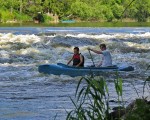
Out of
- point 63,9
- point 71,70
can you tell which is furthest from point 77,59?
point 63,9

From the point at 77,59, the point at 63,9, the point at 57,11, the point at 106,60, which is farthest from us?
the point at 63,9

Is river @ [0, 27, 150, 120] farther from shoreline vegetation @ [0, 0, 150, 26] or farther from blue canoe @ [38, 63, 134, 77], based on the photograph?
shoreline vegetation @ [0, 0, 150, 26]

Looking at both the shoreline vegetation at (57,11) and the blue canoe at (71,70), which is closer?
the blue canoe at (71,70)

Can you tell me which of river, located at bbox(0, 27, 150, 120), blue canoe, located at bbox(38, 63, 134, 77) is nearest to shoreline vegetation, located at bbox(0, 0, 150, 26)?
river, located at bbox(0, 27, 150, 120)

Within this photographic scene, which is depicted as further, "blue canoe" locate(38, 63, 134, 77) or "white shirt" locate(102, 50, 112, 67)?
"white shirt" locate(102, 50, 112, 67)

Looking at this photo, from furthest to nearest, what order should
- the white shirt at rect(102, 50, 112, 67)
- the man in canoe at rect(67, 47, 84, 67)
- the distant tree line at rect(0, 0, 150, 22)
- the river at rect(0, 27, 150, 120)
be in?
the distant tree line at rect(0, 0, 150, 22), the white shirt at rect(102, 50, 112, 67), the man in canoe at rect(67, 47, 84, 67), the river at rect(0, 27, 150, 120)

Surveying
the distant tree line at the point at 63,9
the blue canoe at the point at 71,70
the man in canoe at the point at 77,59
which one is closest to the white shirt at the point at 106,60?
the blue canoe at the point at 71,70

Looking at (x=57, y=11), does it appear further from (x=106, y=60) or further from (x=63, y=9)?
(x=106, y=60)

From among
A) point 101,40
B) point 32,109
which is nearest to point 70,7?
point 101,40

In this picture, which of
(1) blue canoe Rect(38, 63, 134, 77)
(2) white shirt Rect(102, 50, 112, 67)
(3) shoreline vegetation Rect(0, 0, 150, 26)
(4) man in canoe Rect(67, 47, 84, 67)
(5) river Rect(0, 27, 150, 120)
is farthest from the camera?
(3) shoreline vegetation Rect(0, 0, 150, 26)

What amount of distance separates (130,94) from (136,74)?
5482 mm

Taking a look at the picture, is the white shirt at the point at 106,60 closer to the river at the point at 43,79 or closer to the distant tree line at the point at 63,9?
the river at the point at 43,79

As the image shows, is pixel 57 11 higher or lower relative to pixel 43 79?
lower

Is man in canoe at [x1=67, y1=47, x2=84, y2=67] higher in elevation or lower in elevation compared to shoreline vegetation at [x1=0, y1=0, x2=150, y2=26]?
higher
